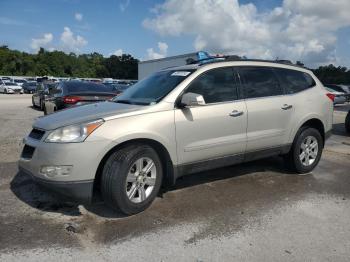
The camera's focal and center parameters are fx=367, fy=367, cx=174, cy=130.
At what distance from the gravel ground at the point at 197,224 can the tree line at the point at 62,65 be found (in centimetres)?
9909

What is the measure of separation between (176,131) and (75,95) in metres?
5.98

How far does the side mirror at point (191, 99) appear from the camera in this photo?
4.33 metres

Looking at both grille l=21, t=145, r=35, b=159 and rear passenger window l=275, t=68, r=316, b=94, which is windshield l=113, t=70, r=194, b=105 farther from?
rear passenger window l=275, t=68, r=316, b=94

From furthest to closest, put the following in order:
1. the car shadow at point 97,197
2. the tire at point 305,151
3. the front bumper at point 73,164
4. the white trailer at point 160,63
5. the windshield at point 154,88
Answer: the white trailer at point 160,63 → the tire at point 305,151 → the windshield at point 154,88 → the car shadow at point 97,197 → the front bumper at point 73,164

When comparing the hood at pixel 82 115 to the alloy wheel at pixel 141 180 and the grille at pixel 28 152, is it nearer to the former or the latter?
the grille at pixel 28 152

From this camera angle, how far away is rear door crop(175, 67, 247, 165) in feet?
14.7

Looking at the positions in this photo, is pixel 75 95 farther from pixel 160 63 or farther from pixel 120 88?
pixel 160 63

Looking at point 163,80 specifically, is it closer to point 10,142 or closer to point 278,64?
point 278,64

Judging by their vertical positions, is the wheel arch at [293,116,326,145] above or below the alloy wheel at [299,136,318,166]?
above

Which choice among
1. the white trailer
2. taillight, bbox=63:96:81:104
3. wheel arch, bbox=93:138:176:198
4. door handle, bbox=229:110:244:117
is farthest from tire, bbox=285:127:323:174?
the white trailer

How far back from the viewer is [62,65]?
106812 mm

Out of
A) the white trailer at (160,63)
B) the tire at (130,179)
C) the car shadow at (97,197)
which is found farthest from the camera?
the white trailer at (160,63)

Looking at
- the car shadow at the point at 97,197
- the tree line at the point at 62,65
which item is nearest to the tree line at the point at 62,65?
the tree line at the point at 62,65

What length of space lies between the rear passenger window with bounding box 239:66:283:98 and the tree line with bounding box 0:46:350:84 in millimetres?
98990
